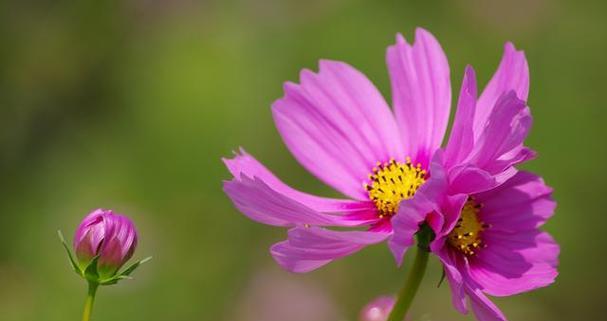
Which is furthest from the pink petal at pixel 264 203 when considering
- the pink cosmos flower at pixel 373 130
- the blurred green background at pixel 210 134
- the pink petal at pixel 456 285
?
the blurred green background at pixel 210 134

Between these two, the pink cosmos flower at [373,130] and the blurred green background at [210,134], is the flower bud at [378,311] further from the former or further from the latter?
the blurred green background at [210,134]

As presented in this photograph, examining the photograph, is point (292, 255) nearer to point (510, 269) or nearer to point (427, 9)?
point (510, 269)

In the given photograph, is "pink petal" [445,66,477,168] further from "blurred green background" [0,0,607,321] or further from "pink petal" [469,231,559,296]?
"blurred green background" [0,0,607,321]

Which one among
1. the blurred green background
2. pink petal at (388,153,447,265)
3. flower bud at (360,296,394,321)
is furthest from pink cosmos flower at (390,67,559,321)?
the blurred green background

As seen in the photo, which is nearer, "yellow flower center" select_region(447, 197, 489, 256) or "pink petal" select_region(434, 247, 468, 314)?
"pink petal" select_region(434, 247, 468, 314)

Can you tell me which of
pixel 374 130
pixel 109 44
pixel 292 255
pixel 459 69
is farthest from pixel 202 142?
pixel 292 255

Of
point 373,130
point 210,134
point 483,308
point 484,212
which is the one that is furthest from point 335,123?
point 210,134
